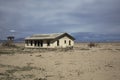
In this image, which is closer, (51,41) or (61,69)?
(61,69)

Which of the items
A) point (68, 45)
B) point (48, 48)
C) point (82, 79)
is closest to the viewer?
point (82, 79)

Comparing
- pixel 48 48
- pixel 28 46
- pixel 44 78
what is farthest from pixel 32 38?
pixel 44 78

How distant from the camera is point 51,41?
45.7 meters

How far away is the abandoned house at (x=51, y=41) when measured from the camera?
4594 cm

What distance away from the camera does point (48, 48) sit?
46.1m

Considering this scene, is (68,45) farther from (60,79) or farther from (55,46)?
(60,79)

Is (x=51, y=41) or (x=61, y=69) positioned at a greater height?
(x=51, y=41)

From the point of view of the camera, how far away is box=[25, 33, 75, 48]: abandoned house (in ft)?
151

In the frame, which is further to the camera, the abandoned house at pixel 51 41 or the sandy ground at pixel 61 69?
the abandoned house at pixel 51 41

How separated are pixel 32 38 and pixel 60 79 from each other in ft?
125

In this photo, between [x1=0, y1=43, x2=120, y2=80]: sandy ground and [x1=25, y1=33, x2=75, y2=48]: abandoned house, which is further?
[x1=25, y1=33, x2=75, y2=48]: abandoned house

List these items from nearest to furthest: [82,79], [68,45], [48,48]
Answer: [82,79], [48,48], [68,45]

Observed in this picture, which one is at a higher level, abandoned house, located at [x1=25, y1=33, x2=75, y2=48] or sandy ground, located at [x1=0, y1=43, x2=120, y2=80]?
abandoned house, located at [x1=25, y1=33, x2=75, y2=48]

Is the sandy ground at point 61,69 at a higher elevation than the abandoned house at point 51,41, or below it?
below
